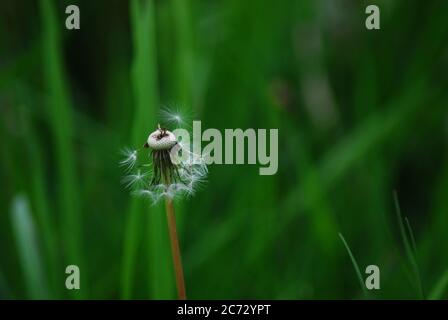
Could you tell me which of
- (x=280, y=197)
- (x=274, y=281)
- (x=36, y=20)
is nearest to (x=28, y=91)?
(x=36, y=20)

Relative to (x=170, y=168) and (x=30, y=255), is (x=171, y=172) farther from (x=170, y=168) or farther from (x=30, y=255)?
(x=30, y=255)

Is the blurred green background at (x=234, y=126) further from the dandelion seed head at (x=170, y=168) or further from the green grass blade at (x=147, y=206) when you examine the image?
the dandelion seed head at (x=170, y=168)

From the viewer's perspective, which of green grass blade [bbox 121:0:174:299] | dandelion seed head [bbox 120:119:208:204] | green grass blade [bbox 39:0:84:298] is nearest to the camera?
dandelion seed head [bbox 120:119:208:204]

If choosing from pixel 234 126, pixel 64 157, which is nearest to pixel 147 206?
pixel 64 157

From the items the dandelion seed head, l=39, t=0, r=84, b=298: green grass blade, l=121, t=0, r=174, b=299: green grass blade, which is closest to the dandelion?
the dandelion seed head

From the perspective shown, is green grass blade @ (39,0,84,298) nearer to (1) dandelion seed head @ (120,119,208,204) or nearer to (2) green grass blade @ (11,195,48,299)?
(2) green grass blade @ (11,195,48,299)

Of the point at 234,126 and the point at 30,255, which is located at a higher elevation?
the point at 234,126

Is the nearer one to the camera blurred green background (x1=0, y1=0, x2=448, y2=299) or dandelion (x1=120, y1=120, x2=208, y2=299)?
dandelion (x1=120, y1=120, x2=208, y2=299)

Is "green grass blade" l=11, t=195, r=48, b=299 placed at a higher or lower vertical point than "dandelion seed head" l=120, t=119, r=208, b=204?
lower

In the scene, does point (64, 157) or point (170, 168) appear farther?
point (64, 157)

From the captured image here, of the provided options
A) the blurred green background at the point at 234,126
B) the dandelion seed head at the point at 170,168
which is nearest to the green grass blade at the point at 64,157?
the blurred green background at the point at 234,126
